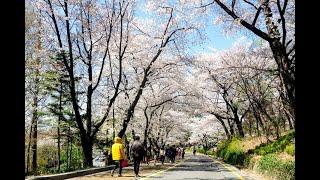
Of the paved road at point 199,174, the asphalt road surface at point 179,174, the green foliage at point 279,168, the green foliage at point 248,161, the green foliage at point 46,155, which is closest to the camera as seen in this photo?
the green foliage at point 279,168

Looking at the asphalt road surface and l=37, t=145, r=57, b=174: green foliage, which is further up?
l=37, t=145, r=57, b=174: green foliage

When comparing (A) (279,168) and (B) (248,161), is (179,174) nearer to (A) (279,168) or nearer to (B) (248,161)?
(A) (279,168)

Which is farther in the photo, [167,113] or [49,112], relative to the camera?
[167,113]

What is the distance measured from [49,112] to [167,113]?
54.0 feet

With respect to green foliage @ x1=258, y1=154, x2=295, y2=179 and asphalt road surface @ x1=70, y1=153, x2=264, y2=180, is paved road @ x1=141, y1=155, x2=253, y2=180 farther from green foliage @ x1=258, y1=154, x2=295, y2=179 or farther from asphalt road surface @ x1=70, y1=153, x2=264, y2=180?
green foliage @ x1=258, y1=154, x2=295, y2=179

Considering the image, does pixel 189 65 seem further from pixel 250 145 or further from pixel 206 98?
pixel 206 98

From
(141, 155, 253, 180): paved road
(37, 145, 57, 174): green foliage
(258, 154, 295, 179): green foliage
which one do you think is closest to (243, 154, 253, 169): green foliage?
(141, 155, 253, 180): paved road

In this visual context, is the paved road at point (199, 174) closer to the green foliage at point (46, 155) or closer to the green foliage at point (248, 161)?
the green foliage at point (248, 161)

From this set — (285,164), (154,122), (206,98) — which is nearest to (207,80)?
(206,98)

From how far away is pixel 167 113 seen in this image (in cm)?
5194

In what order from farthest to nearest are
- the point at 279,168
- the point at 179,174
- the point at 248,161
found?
the point at 248,161, the point at 179,174, the point at 279,168

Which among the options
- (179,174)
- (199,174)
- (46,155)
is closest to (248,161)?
(199,174)

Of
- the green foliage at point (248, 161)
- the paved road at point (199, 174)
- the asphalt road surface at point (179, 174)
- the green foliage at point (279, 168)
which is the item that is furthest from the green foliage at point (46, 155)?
the green foliage at point (279, 168)
